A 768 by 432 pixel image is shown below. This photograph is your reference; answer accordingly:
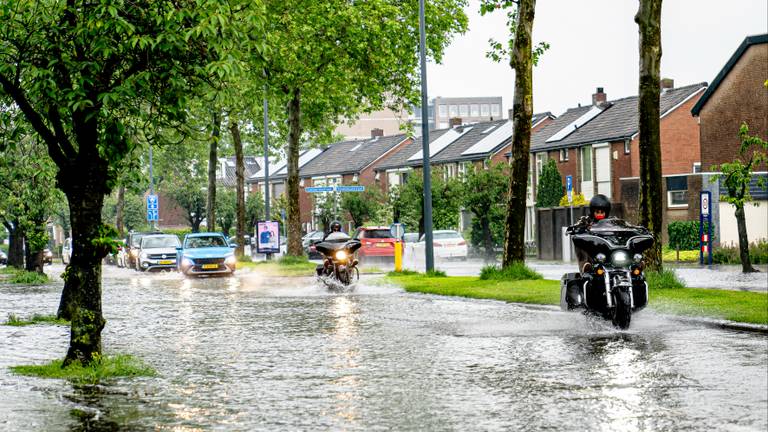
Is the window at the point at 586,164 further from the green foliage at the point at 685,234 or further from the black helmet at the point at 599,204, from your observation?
the black helmet at the point at 599,204

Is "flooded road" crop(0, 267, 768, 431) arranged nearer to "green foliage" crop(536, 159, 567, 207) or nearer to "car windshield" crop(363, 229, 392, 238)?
"car windshield" crop(363, 229, 392, 238)

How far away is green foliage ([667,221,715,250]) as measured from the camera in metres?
45.2

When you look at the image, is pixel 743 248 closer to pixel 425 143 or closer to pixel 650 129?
pixel 425 143

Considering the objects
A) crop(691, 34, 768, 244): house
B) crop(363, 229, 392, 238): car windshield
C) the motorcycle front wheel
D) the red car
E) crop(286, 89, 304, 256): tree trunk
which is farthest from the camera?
crop(691, 34, 768, 244): house

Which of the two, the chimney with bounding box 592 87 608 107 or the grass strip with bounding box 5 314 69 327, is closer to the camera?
the grass strip with bounding box 5 314 69 327

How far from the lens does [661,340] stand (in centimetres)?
1375

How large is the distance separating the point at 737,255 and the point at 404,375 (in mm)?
28512

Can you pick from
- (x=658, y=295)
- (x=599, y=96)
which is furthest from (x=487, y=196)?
(x=658, y=295)

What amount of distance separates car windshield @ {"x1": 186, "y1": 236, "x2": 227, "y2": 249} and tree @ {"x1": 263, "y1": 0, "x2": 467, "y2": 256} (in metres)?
5.92

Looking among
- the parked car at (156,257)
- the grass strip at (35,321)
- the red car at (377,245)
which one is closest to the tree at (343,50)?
the red car at (377,245)

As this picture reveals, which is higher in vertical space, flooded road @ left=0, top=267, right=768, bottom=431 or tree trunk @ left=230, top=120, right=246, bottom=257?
tree trunk @ left=230, top=120, right=246, bottom=257

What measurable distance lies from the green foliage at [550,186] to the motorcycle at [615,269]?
50.5 meters

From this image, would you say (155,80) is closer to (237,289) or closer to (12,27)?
(12,27)

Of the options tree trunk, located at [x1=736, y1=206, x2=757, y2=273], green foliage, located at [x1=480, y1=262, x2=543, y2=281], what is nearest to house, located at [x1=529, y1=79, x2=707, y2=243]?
tree trunk, located at [x1=736, y1=206, x2=757, y2=273]
